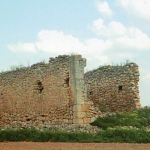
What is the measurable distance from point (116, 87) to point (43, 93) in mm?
4324

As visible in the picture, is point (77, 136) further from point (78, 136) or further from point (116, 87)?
point (116, 87)

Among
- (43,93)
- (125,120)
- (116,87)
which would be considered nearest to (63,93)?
(43,93)

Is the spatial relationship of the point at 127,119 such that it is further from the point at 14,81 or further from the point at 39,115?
the point at 14,81

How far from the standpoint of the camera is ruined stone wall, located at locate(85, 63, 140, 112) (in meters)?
21.7

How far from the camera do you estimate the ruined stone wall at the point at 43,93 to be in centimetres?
1859

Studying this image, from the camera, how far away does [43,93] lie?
66.1 feet

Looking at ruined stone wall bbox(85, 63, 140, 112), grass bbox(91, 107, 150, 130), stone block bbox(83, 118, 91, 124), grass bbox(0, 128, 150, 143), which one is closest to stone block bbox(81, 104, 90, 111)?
stone block bbox(83, 118, 91, 124)

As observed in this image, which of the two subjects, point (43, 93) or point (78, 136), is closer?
point (78, 136)

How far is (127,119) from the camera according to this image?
1858 cm

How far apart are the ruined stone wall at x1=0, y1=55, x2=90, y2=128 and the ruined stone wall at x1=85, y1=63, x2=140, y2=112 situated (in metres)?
3.26

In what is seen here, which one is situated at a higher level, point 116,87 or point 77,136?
point 116,87

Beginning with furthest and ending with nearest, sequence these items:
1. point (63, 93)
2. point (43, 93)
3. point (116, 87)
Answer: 1. point (116, 87)
2. point (43, 93)
3. point (63, 93)

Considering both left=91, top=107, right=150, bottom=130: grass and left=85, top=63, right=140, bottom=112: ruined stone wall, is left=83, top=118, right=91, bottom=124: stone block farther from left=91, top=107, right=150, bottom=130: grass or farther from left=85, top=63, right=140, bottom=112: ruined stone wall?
left=85, top=63, right=140, bottom=112: ruined stone wall
